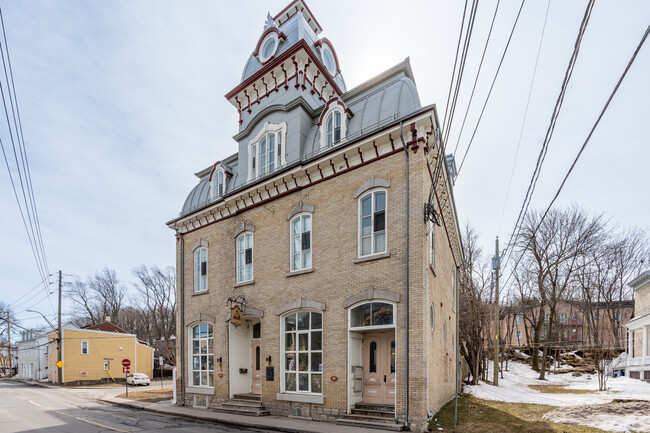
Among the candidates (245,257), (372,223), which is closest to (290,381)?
(245,257)

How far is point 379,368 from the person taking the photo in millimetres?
12125

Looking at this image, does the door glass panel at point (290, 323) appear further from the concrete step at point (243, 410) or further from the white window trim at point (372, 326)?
the concrete step at point (243, 410)

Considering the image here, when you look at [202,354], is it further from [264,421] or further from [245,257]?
[264,421]

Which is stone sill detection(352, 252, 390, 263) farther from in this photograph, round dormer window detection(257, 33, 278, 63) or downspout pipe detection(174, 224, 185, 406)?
downspout pipe detection(174, 224, 185, 406)

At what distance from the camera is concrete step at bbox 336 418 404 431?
10.3 meters

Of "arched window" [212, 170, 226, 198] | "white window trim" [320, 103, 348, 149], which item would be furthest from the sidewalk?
"arched window" [212, 170, 226, 198]

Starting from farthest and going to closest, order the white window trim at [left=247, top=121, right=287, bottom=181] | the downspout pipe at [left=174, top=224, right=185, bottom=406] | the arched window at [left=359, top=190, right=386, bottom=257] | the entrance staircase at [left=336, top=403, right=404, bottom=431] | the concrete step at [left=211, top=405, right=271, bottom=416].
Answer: the downspout pipe at [left=174, top=224, right=185, bottom=406]
the white window trim at [left=247, top=121, right=287, bottom=181]
the concrete step at [left=211, top=405, right=271, bottom=416]
the arched window at [left=359, top=190, right=386, bottom=257]
the entrance staircase at [left=336, top=403, right=404, bottom=431]

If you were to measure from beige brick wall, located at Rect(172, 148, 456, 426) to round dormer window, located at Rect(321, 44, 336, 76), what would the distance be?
7559mm

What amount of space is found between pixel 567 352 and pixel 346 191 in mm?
45015

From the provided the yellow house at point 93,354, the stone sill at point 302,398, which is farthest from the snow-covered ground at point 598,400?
the yellow house at point 93,354

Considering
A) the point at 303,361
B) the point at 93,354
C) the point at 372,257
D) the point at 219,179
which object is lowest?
the point at 93,354

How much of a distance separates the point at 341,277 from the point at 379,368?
313 centimetres

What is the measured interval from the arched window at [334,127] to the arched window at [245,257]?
560 centimetres

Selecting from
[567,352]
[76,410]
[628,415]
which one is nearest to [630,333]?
[567,352]
